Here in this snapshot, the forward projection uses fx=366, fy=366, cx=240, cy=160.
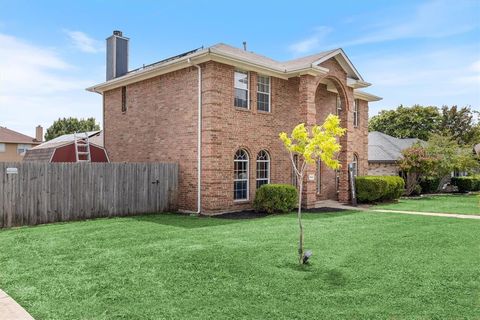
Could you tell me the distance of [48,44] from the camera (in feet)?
48.9

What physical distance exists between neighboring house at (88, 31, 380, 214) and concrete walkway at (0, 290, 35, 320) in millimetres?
9179

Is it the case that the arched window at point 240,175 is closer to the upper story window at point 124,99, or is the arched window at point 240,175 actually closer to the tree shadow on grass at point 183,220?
the tree shadow on grass at point 183,220

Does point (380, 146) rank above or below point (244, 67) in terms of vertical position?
below

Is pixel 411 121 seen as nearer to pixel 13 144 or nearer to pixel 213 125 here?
pixel 213 125

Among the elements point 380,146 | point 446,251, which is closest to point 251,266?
point 446,251

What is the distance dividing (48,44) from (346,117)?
14.3m

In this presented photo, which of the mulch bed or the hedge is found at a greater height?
the hedge

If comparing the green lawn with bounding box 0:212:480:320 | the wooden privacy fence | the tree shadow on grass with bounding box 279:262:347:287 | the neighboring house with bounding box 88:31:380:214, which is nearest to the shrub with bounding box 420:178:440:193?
the neighboring house with bounding box 88:31:380:214

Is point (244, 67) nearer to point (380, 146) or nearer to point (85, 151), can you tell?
point (85, 151)

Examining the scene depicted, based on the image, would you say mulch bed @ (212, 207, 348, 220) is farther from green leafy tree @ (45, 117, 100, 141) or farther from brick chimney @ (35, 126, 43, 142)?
green leafy tree @ (45, 117, 100, 141)

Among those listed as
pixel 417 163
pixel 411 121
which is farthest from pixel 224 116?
pixel 411 121

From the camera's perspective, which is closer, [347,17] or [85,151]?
[347,17]

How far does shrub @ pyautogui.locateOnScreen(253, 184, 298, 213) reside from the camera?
47.7 ft

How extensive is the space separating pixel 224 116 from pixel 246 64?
2.33 m
